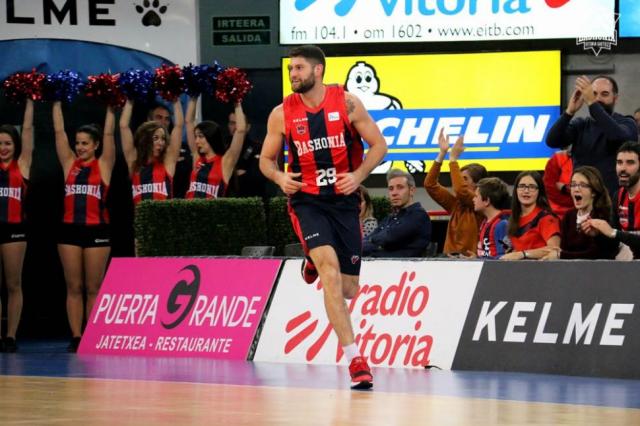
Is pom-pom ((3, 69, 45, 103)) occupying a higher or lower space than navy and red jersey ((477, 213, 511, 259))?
higher

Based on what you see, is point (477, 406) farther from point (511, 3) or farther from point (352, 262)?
point (511, 3)

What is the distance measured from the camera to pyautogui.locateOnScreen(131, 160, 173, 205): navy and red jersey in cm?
1491

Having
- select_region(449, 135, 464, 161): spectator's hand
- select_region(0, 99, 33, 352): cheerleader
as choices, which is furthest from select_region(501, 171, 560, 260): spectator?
select_region(0, 99, 33, 352): cheerleader

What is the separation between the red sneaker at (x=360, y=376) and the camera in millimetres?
8930

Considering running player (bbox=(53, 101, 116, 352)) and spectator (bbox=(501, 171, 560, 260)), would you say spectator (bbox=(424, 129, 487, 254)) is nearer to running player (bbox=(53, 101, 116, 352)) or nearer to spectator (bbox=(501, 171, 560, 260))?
spectator (bbox=(501, 171, 560, 260))

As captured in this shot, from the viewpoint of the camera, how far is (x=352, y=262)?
9.65 m

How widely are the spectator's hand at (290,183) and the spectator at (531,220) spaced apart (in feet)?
8.72

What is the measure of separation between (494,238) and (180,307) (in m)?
2.99

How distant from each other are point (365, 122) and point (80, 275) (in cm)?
608

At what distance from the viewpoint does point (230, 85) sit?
15.2 metres

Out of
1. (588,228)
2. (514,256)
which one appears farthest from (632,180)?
(514,256)

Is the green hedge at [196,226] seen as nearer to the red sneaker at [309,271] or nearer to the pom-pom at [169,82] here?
the pom-pom at [169,82]

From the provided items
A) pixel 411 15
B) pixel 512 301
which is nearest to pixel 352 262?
pixel 512 301

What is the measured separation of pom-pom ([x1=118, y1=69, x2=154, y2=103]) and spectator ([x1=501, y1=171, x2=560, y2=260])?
5.28m
